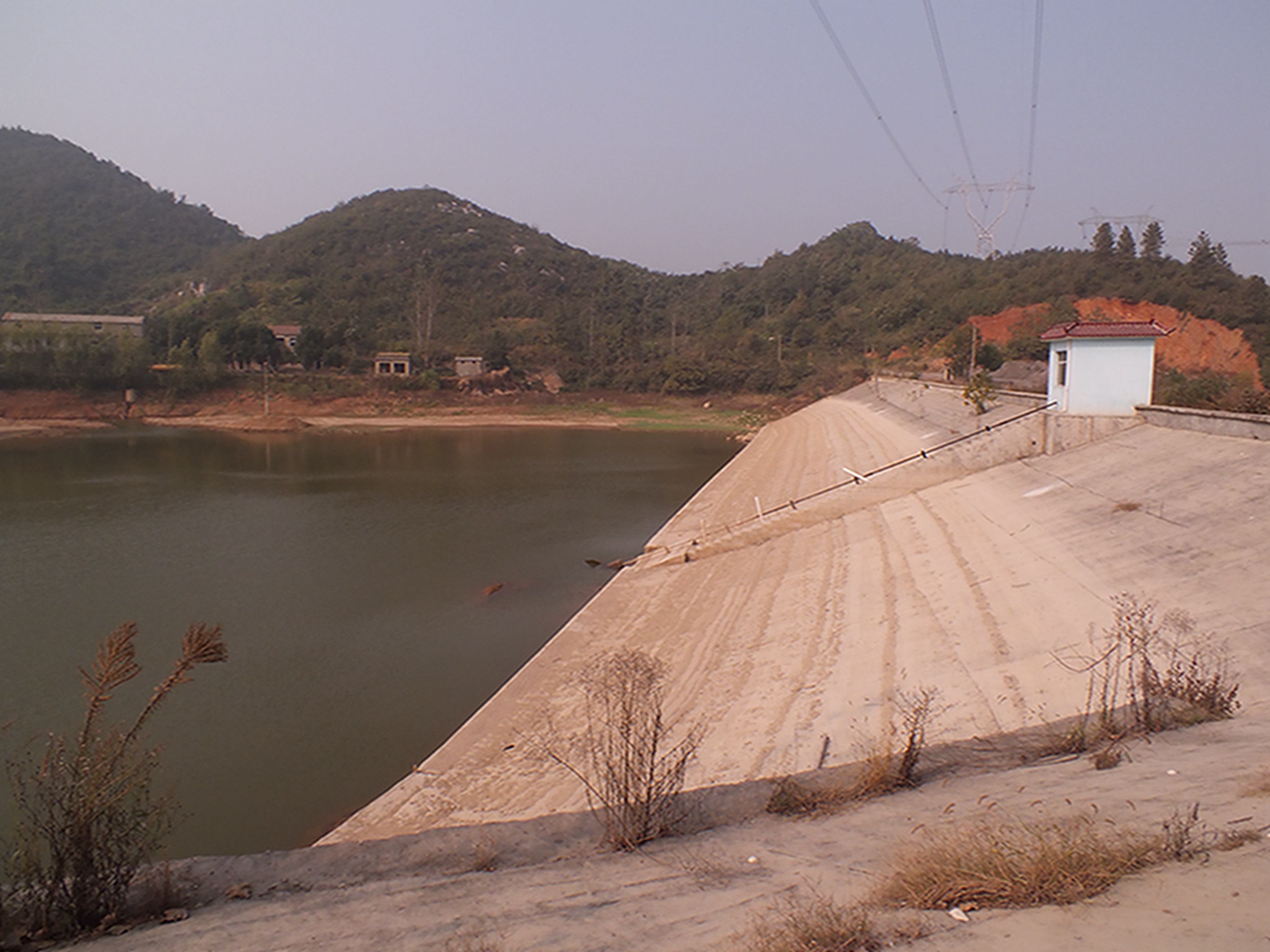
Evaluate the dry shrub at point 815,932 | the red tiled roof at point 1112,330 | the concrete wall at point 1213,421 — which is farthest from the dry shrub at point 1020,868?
the red tiled roof at point 1112,330

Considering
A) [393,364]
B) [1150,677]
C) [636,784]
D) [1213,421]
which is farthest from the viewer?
[393,364]

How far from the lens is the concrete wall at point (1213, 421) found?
9938mm

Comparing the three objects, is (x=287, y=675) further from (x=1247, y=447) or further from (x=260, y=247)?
(x=260, y=247)

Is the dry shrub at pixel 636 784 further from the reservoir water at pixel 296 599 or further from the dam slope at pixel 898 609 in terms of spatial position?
the reservoir water at pixel 296 599

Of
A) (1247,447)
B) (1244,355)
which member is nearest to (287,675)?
(1247,447)

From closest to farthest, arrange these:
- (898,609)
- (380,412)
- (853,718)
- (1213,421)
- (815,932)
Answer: (815,932), (853,718), (898,609), (1213,421), (380,412)

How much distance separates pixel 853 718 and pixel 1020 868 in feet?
14.1

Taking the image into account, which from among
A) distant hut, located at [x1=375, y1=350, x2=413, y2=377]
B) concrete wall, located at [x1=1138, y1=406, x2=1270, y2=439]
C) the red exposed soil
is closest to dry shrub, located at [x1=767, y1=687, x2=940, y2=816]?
concrete wall, located at [x1=1138, y1=406, x2=1270, y2=439]

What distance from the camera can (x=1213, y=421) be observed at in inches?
420

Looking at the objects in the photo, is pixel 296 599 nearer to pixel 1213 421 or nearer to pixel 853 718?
pixel 853 718

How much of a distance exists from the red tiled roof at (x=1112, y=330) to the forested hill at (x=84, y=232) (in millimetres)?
77983

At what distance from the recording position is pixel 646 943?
3008 millimetres

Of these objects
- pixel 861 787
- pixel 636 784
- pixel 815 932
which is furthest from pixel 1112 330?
pixel 815 932

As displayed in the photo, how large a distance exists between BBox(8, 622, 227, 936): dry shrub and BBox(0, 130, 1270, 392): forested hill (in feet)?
113
